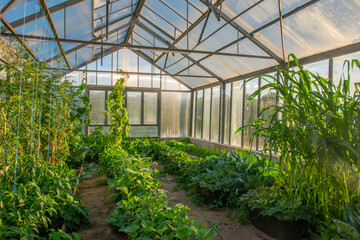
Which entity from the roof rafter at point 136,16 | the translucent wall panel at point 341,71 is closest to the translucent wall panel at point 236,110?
the translucent wall panel at point 341,71

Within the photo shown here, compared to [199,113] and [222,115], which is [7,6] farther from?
[199,113]

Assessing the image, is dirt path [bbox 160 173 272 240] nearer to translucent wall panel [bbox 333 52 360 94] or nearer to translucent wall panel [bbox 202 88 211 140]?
translucent wall panel [bbox 333 52 360 94]

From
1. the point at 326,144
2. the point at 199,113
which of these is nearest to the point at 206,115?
the point at 199,113

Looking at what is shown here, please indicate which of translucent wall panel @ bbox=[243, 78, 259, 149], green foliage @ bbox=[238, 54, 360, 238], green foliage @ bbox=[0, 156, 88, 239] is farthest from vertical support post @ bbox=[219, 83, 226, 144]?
green foliage @ bbox=[0, 156, 88, 239]

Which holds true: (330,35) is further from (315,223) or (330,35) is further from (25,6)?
(25,6)

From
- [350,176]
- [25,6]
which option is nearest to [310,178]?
[350,176]

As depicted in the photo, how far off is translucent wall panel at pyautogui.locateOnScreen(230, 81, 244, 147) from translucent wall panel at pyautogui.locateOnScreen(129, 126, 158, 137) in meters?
3.59

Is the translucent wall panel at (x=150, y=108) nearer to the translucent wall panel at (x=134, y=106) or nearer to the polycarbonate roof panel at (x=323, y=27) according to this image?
the translucent wall panel at (x=134, y=106)

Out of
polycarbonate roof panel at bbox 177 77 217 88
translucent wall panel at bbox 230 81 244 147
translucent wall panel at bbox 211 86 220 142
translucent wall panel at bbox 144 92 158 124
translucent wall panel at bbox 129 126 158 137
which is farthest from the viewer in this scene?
translucent wall panel at bbox 144 92 158 124

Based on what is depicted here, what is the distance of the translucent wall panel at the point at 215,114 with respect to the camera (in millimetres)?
9141

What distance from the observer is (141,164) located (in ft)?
9.77

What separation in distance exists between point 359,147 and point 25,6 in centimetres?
436

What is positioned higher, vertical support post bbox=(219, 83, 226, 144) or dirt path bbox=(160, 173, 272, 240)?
vertical support post bbox=(219, 83, 226, 144)

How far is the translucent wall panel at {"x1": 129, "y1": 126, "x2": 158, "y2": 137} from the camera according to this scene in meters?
10.3
